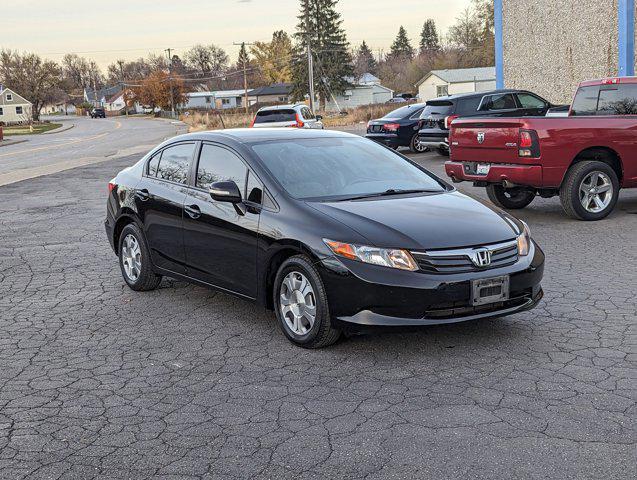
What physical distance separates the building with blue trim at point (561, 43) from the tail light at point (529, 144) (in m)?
14.4

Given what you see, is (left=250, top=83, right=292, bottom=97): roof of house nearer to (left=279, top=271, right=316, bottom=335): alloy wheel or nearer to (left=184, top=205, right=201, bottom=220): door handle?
(left=184, top=205, right=201, bottom=220): door handle

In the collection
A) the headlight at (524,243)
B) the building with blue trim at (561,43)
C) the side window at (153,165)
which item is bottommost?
the headlight at (524,243)

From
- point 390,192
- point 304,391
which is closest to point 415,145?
point 390,192

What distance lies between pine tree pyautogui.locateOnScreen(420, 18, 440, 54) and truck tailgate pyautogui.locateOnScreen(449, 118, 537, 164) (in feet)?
554

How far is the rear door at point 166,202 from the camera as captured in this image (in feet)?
22.4

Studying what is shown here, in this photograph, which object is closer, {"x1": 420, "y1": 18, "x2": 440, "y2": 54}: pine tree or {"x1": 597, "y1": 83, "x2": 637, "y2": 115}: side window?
{"x1": 597, "y1": 83, "x2": 637, "y2": 115}: side window

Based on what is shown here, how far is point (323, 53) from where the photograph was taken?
100 metres

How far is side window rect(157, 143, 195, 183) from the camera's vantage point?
693 cm

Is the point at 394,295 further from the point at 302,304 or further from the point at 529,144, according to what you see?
the point at 529,144

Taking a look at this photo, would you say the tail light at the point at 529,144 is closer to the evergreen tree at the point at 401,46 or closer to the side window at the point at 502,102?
the side window at the point at 502,102

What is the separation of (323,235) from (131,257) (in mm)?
2945

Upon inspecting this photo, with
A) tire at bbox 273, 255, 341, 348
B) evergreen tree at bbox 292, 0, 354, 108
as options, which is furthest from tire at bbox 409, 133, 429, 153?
evergreen tree at bbox 292, 0, 354, 108

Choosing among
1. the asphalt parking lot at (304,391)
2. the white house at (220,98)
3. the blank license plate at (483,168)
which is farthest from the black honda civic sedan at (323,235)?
the white house at (220,98)

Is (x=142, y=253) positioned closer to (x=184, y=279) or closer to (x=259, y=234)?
(x=184, y=279)
